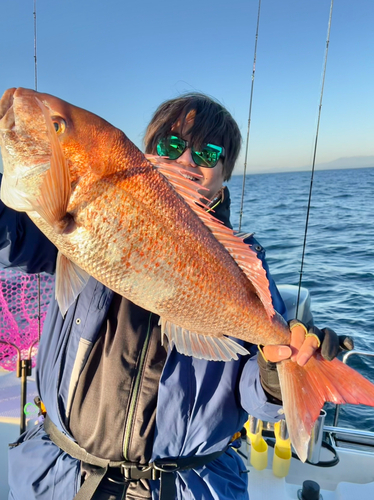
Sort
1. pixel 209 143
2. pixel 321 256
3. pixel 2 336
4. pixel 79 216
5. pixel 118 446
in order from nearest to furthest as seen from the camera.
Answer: pixel 79 216
pixel 118 446
pixel 209 143
pixel 2 336
pixel 321 256

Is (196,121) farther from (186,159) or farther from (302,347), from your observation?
(302,347)

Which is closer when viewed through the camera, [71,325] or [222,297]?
[222,297]

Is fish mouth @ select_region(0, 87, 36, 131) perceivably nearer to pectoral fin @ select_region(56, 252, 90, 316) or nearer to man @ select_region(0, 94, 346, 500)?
man @ select_region(0, 94, 346, 500)

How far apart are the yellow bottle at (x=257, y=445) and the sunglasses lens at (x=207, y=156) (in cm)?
221

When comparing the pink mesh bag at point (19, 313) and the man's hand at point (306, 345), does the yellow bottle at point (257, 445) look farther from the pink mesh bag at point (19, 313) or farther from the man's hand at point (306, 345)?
the pink mesh bag at point (19, 313)

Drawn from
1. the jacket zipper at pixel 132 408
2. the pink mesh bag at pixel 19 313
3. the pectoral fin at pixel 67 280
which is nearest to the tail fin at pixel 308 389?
the jacket zipper at pixel 132 408

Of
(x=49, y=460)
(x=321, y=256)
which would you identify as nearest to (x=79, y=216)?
(x=49, y=460)

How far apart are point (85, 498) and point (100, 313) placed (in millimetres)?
854

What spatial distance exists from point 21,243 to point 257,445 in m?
2.63

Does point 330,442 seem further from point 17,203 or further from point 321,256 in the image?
point 321,256

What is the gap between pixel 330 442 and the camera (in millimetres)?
3525

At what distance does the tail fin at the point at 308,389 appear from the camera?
1813 millimetres

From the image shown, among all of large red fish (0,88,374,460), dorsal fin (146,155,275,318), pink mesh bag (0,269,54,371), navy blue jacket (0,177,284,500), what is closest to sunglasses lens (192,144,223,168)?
dorsal fin (146,155,275,318)

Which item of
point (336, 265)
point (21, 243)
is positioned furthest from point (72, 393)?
point (336, 265)
